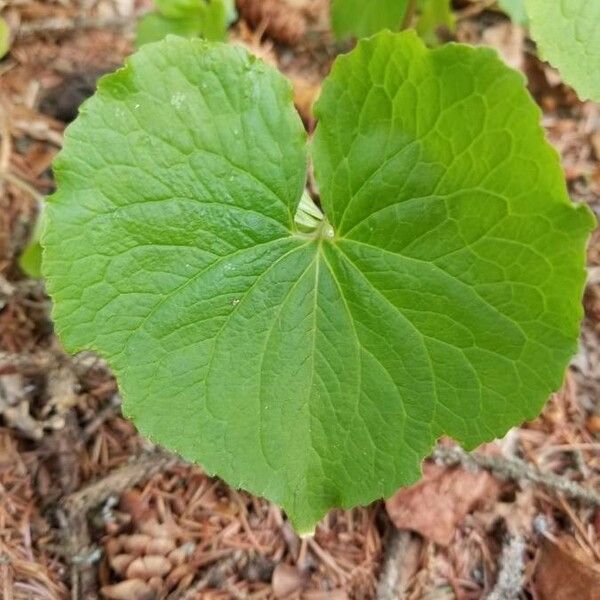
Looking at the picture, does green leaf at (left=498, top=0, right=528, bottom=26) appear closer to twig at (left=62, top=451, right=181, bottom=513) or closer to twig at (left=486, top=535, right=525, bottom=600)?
twig at (left=486, top=535, right=525, bottom=600)

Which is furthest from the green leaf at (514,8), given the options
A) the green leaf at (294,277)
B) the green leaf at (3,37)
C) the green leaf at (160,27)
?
the green leaf at (3,37)

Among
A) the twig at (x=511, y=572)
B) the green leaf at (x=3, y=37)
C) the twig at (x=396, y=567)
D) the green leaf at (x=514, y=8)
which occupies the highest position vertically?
the green leaf at (x=514, y=8)

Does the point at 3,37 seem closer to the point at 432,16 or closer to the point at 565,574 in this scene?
the point at 432,16

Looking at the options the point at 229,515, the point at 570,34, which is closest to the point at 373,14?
the point at 570,34

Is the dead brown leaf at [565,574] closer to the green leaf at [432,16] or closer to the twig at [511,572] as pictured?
the twig at [511,572]

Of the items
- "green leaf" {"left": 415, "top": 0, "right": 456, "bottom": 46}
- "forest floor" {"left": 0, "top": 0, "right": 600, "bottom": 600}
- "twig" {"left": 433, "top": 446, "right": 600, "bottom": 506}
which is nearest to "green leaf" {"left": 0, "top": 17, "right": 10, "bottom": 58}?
"forest floor" {"left": 0, "top": 0, "right": 600, "bottom": 600}

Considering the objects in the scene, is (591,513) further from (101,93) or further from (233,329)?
(101,93)
